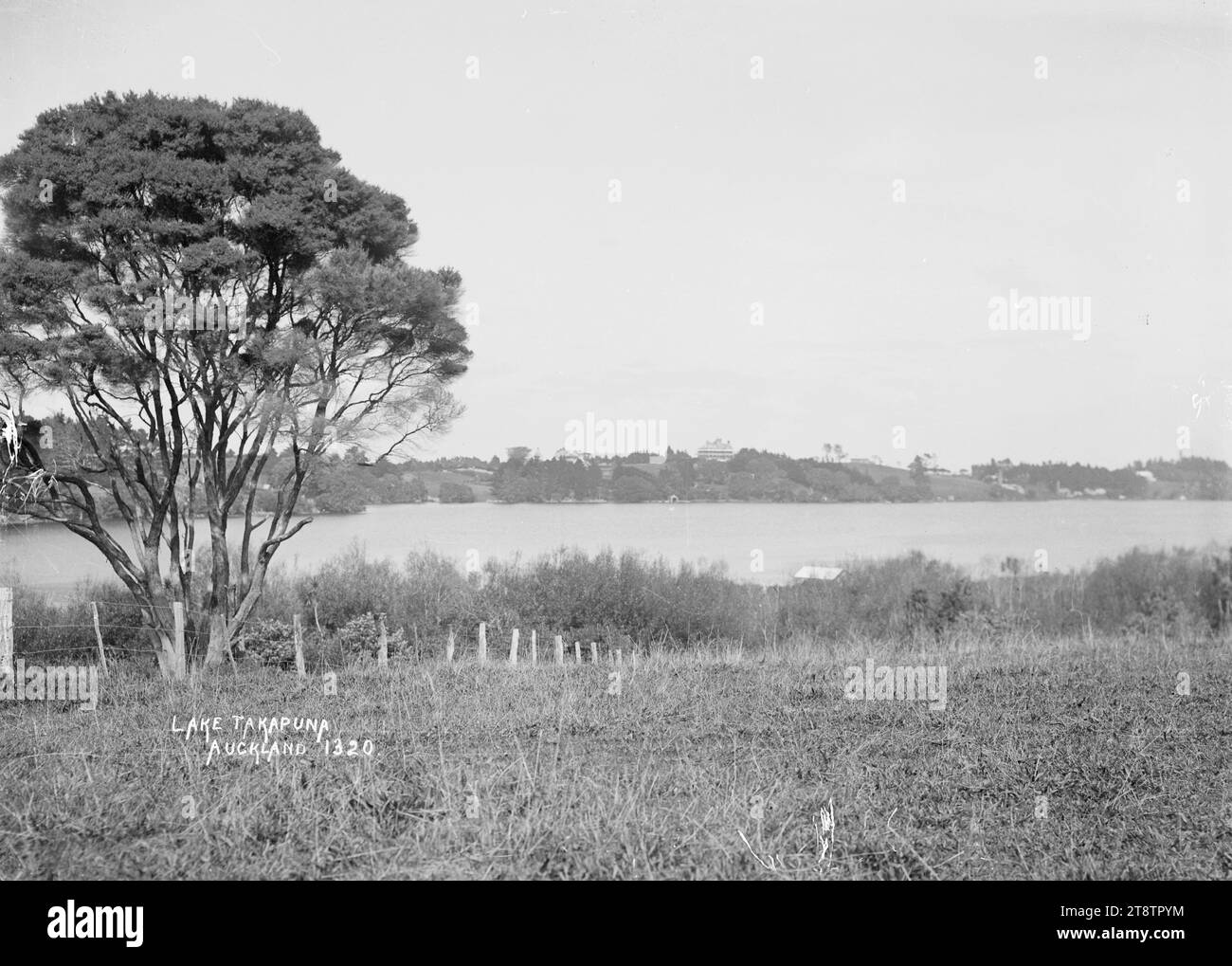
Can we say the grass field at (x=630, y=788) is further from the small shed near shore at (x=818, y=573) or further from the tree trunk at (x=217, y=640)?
the small shed near shore at (x=818, y=573)

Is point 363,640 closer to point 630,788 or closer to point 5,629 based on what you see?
point 5,629

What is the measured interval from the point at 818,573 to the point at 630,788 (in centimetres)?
2201

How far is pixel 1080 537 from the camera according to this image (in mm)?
27594

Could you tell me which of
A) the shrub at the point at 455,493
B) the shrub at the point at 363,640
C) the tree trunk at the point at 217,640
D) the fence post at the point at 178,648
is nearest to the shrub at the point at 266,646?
the tree trunk at the point at 217,640

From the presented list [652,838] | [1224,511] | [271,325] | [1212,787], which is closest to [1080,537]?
[1224,511]

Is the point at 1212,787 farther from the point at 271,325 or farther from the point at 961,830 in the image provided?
the point at 271,325

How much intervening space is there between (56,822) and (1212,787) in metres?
4.73

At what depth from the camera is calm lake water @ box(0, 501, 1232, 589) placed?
602 inches

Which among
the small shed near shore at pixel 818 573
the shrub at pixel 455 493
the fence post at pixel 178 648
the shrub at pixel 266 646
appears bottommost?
the small shed near shore at pixel 818 573

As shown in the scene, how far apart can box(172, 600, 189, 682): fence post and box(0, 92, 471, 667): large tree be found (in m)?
0.17

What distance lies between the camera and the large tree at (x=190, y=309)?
10.4m

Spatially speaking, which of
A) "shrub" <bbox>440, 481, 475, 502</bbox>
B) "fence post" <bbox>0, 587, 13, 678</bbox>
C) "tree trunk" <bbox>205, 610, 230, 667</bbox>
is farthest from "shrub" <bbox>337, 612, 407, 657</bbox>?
"fence post" <bbox>0, 587, 13, 678</bbox>

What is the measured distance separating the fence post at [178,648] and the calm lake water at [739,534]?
1.56m

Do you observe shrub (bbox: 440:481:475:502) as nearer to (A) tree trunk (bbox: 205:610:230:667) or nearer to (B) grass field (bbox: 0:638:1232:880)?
(A) tree trunk (bbox: 205:610:230:667)
